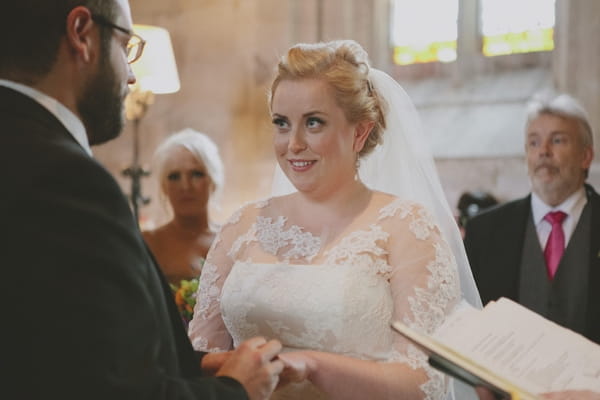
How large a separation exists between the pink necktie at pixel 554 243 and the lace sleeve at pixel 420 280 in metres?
1.57

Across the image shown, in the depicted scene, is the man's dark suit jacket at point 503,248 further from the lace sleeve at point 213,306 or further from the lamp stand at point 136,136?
the lamp stand at point 136,136

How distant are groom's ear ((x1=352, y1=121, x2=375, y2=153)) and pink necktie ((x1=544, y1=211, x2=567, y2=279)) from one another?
1560 millimetres

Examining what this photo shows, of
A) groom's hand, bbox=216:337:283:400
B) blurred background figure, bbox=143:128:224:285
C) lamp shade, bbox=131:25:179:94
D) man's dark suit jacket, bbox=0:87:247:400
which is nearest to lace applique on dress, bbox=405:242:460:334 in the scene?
groom's hand, bbox=216:337:283:400

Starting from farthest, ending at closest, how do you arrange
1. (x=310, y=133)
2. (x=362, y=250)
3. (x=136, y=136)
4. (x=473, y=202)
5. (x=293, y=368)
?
(x=473, y=202) → (x=136, y=136) → (x=310, y=133) → (x=362, y=250) → (x=293, y=368)

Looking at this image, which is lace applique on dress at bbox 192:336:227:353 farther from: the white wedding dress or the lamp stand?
the lamp stand

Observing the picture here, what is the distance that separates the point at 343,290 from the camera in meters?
2.31

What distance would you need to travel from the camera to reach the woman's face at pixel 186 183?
465 centimetres

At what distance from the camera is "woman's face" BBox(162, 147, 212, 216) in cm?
465

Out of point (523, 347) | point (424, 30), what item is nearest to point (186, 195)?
point (523, 347)

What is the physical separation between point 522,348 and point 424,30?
19.4ft

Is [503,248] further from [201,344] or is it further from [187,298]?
[201,344]

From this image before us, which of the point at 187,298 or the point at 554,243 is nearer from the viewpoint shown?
the point at 187,298

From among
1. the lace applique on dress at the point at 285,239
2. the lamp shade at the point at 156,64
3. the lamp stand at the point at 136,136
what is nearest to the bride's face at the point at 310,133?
the lace applique on dress at the point at 285,239

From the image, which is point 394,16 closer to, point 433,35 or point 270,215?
point 433,35
